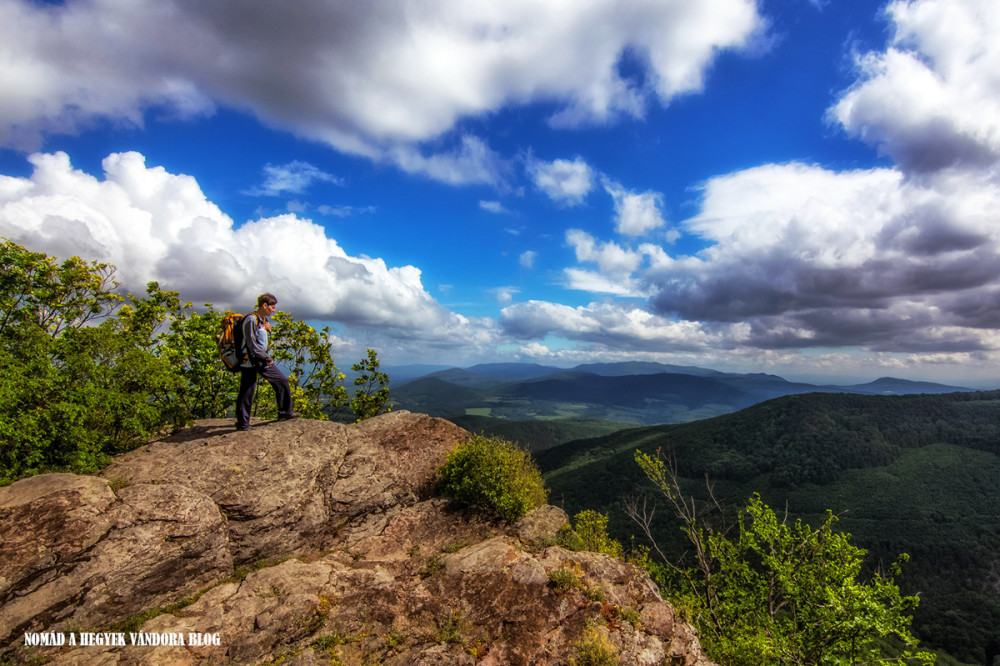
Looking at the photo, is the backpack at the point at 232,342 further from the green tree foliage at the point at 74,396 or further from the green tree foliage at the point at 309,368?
the green tree foliage at the point at 309,368

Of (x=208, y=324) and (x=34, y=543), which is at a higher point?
(x=208, y=324)

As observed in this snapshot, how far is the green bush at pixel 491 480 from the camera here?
43.4ft

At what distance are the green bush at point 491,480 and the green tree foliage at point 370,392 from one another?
37.5 feet

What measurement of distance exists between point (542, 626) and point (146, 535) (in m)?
9.65

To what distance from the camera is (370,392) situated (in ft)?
85.5

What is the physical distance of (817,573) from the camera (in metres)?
18.4

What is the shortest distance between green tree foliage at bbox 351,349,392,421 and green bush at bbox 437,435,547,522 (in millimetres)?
11415

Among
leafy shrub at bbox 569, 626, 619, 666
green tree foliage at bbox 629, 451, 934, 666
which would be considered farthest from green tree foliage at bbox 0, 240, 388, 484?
green tree foliage at bbox 629, 451, 934, 666

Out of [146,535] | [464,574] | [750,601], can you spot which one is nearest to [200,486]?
[146,535]

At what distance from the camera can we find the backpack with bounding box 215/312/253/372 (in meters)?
12.3

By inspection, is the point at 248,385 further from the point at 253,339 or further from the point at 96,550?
the point at 96,550

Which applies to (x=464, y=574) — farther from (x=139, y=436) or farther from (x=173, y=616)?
(x=139, y=436)

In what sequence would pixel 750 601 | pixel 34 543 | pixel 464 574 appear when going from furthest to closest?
pixel 750 601, pixel 464 574, pixel 34 543

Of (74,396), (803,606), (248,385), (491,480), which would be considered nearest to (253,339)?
(248,385)
